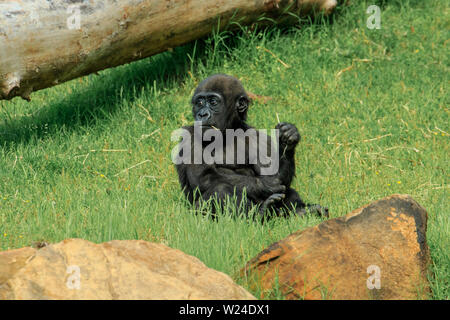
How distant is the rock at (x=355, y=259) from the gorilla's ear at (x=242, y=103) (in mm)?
2097

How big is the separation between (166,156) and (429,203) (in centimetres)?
276

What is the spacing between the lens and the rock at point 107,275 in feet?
9.73

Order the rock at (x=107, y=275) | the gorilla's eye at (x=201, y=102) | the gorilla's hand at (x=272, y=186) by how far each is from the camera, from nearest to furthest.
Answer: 1. the rock at (x=107, y=275)
2. the gorilla's hand at (x=272, y=186)
3. the gorilla's eye at (x=201, y=102)

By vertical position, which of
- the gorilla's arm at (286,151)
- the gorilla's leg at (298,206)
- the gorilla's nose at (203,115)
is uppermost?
the gorilla's nose at (203,115)

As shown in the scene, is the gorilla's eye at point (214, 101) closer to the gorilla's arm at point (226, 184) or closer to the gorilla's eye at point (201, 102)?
the gorilla's eye at point (201, 102)

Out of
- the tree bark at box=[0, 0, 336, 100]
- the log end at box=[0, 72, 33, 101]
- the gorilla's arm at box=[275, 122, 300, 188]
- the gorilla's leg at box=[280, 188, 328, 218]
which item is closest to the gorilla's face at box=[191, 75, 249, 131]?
the gorilla's arm at box=[275, 122, 300, 188]

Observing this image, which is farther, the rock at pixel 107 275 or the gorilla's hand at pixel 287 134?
the gorilla's hand at pixel 287 134

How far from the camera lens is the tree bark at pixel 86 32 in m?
6.16

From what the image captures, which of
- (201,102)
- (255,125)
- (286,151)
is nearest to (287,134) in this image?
(286,151)

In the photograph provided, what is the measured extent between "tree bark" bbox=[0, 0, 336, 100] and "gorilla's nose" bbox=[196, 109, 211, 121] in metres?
1.93

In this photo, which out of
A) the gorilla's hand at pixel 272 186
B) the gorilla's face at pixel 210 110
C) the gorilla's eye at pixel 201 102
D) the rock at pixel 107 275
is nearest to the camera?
the rock at pixel 107 275

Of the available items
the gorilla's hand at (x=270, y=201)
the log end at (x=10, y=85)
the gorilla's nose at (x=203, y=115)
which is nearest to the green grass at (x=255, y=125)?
the gorilla's hand at (x=270, y=201)

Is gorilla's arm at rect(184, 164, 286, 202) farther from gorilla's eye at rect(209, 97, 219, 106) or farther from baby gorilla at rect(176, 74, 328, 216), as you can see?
gorilla's eye at rect(209, 97, 219, 106)

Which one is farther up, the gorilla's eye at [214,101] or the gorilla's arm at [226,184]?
the gorilla's eye at [214,101]
